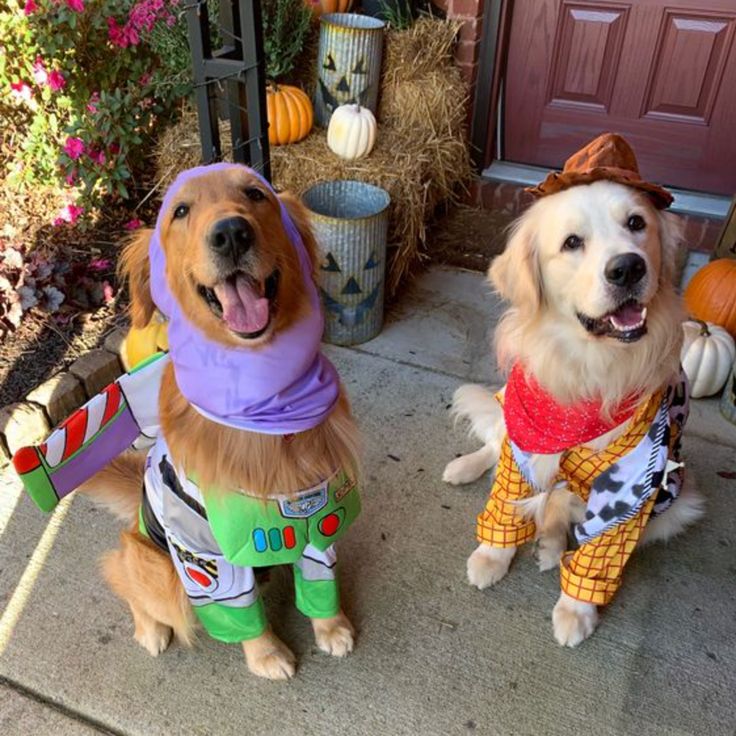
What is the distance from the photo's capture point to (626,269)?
5.82 ft

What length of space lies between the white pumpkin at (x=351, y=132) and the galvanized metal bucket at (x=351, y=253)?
0.47 metres

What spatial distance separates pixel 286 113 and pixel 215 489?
2683 mm

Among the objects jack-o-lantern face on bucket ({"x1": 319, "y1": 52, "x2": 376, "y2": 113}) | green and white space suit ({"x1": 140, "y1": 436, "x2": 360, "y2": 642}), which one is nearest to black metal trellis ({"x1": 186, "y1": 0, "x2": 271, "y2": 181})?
jack-o-lantern face on bucket ({"x1": 319, "y1": 52, "x2": 376, "y2": 113})

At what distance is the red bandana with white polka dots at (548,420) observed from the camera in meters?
2.03

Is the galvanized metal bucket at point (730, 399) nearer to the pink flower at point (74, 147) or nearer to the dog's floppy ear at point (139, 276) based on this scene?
the dog's floppy ear at point (139, 276)

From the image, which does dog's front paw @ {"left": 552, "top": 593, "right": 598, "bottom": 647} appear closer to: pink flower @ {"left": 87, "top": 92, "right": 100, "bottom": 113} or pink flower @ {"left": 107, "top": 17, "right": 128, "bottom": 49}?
pink flower @ {"left": 87, "top": 92, "right": 100, "bottom": 113}

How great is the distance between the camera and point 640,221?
1.87 meters

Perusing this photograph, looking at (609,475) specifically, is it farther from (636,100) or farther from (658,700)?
(636,100)

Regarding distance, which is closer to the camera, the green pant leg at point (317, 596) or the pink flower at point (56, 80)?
the green pant leg at point (317, 596)

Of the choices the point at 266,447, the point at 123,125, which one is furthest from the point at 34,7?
the point at 266,447

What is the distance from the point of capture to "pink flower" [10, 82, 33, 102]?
12.0ft

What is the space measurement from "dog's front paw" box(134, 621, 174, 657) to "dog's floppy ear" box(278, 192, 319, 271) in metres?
1.17

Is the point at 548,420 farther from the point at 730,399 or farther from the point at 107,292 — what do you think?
the point at 107,292

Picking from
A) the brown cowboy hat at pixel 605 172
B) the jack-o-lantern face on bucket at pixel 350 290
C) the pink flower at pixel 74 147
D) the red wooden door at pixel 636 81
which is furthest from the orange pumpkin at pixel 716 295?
the pink flower at pixel 74 147
